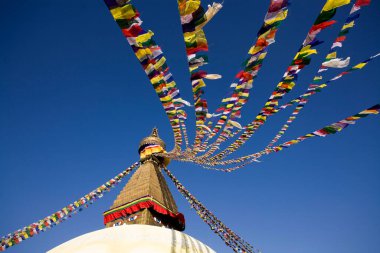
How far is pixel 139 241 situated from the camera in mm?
3727

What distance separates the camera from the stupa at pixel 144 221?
368 cm

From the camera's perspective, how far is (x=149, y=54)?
14.6 ft

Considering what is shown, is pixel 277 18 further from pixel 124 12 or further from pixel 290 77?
pixel 124 12

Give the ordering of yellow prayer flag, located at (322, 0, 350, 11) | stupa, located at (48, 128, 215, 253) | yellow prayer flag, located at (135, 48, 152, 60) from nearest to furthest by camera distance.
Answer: yellow prayer flag, located at (322, 0, 350, 11), stupa, located at (48, 128, 215, 253), yellow prayer flag, located at (135, 48, 152, 60)

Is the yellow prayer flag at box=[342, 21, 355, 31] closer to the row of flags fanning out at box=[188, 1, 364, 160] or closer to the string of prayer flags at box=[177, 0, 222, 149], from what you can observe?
the row of flags fanning out at box=[188, 1, 364, 160]

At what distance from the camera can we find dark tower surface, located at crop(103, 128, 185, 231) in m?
11.4

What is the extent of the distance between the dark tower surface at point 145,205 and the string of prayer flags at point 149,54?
6359 millimetres

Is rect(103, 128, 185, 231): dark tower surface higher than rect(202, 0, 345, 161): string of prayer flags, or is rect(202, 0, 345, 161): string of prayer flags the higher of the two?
rect(103, 128, 185, 231): dark tower surface

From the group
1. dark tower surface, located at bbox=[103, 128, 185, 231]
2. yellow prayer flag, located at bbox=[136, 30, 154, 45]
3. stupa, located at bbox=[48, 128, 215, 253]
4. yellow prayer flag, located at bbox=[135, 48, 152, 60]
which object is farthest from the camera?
dark tower surface, located at bbox=[103, 128, 185, 231]

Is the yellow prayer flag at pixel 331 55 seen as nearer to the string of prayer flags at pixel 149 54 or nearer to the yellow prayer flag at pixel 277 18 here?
the yellow prayer flag at pixel 277 18

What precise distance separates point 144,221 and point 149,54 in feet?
28.4

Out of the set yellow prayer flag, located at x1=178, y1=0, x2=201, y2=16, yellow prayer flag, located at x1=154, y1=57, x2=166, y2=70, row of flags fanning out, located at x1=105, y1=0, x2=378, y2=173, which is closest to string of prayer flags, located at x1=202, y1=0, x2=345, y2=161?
row of flags fanning out, located at x1=105, y1=0, x2=378, y2=173

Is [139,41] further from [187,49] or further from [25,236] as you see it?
[25,236]

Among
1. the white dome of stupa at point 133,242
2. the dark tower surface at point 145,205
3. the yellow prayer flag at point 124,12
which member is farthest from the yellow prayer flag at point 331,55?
the dark tower surface at point 145,205
